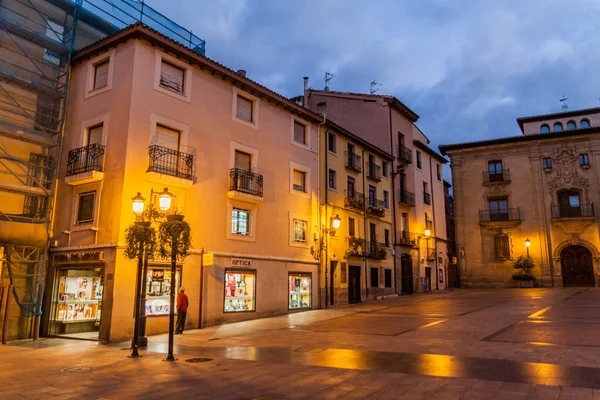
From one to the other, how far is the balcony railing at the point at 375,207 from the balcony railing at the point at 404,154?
547 centimetres

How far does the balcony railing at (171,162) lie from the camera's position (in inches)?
658

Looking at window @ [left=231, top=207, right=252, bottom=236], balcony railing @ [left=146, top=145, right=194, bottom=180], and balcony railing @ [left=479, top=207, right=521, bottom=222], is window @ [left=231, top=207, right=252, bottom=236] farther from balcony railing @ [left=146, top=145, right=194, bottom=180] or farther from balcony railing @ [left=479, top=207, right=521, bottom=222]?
balcony railing @ [left=479, top=207, right=521, bottom=222]

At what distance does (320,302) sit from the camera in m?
24.4

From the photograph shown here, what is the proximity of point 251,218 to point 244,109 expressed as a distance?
16.5 ft

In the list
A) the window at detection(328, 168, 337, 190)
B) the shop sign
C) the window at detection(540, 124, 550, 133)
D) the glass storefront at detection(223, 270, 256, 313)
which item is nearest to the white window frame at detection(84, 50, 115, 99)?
the shop sign

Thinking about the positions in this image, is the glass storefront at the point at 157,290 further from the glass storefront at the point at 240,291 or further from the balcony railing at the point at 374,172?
the balcony railing at the point at 374,172

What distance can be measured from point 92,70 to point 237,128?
6.14 metres

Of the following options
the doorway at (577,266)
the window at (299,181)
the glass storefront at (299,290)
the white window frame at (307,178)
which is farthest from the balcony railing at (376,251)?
the doorway at (577,266)

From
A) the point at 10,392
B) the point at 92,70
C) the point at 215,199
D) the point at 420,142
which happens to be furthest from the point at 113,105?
the point at 420,142

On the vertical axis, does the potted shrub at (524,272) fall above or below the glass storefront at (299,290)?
above

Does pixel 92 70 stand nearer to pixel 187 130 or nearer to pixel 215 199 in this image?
pixel 187 130

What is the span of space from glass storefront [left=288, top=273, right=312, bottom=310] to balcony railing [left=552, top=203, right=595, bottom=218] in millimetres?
25316

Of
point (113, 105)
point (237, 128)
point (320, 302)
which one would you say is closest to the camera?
point (113, 105)

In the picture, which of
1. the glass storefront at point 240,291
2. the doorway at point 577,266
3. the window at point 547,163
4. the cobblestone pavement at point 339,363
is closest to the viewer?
the cobblestone pavement at point 339,363
